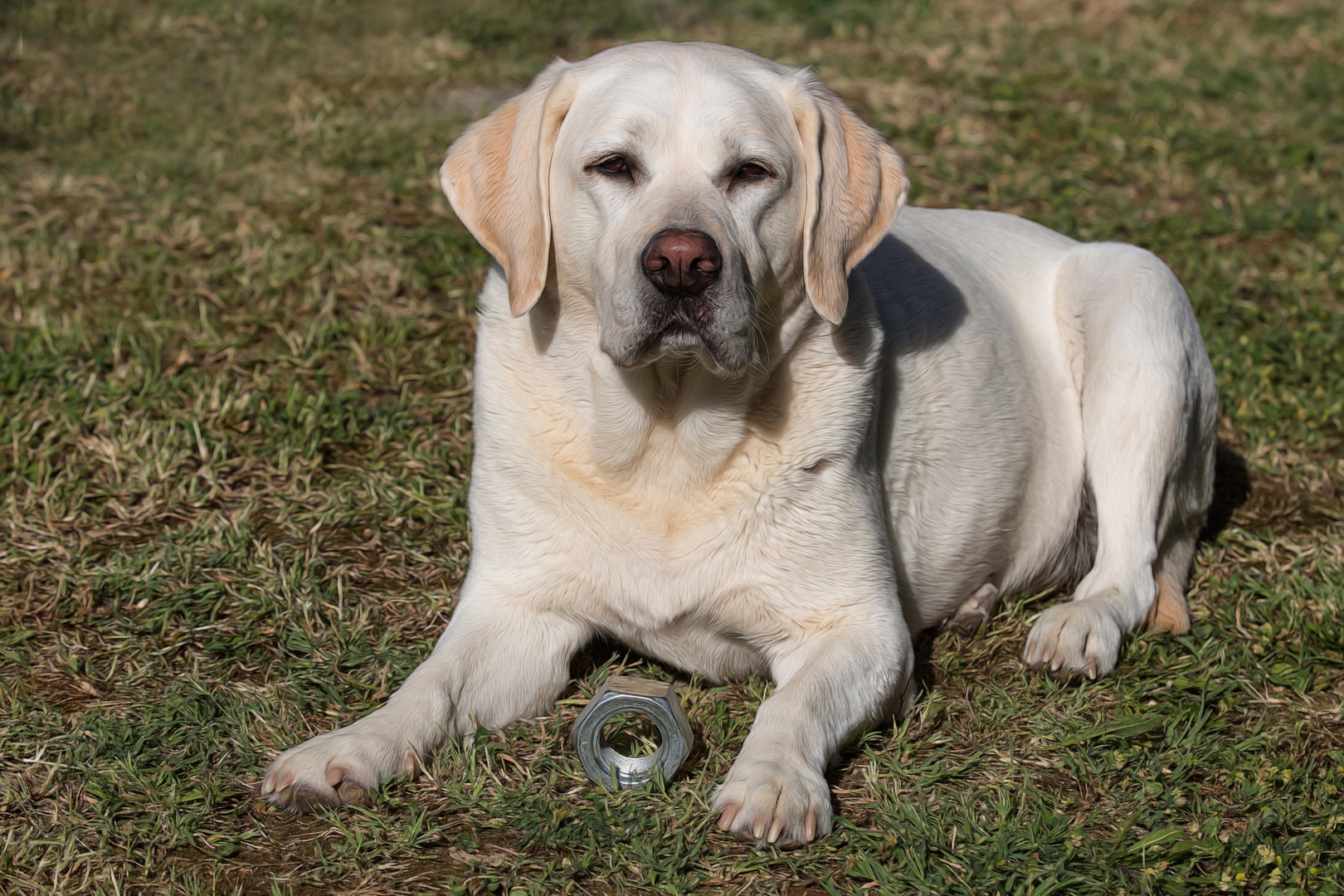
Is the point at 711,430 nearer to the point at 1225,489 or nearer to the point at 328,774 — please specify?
the point at 328,774

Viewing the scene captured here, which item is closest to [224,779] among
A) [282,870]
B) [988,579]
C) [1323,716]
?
[282,870]

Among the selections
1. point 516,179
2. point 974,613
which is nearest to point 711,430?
point 516,179

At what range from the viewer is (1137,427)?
3.99 meters

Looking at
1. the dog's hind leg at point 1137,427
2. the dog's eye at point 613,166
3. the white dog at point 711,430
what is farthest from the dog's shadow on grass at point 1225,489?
the dog's eye at point 613,166

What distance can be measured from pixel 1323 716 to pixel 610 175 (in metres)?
2.26

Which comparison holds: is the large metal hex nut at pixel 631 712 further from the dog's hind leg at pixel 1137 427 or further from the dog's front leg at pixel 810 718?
the dog's hind leg at pixel 1137 427

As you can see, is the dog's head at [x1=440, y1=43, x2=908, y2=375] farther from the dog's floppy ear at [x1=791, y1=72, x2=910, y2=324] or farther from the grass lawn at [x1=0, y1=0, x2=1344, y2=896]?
the grass lawn at [x1=0, y1=0, x2=1344, y2=896]

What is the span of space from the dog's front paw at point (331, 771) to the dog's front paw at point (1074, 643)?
170 cm

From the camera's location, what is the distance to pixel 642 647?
345cm

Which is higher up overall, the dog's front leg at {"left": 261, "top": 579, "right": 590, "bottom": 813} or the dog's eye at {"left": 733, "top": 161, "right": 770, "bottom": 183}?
the dog's eye at {"left": 733, "top": 161, "right": 770, "bottom": 183}

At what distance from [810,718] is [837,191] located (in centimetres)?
126

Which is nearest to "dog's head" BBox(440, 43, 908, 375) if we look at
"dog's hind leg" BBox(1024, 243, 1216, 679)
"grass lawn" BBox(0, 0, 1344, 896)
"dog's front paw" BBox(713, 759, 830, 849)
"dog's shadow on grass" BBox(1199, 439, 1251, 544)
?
"dog's front paw" BBox(713, 759, 830, 849)

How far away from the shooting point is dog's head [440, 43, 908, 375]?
2.96 metres

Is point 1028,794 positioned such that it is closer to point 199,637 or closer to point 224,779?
point 224,779
